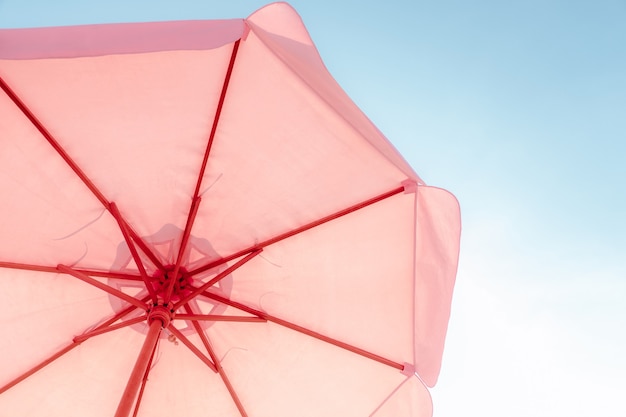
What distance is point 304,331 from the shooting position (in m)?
3.42

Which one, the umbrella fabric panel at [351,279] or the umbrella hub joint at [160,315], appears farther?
the umbrella fabric panel at [351,279]

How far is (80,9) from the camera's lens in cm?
588

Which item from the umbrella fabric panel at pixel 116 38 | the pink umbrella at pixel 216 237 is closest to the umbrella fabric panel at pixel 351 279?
the pink umbrella at pixel 216 237

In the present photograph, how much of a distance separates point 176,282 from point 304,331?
42.9 inches

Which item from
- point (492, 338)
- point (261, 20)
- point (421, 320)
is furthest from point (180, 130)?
point (492, 338)

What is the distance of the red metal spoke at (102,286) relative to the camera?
9.70 ft

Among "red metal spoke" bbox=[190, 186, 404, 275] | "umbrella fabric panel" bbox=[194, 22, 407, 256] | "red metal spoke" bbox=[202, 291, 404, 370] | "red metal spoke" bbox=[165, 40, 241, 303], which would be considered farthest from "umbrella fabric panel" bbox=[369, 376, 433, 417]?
"red metal spoke" bbox=[165, 40, 241, 303]

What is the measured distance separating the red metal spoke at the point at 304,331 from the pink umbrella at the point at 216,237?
0.05ft

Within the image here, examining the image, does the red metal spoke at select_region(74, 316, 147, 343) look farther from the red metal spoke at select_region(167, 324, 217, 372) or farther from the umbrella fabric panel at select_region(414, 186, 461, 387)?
the umbrella fabric panel at select_region(414, 186, 461, 387)

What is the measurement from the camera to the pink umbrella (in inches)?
104

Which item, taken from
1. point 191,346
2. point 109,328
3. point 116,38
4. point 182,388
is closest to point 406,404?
point 191,346

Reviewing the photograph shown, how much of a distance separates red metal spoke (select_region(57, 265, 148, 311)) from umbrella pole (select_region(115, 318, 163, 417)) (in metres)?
0.19

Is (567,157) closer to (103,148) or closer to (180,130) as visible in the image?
(180,130)

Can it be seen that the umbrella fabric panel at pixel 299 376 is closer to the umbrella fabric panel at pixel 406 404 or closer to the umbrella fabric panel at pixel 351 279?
the umbrella fabric panel at pixel 406 404
